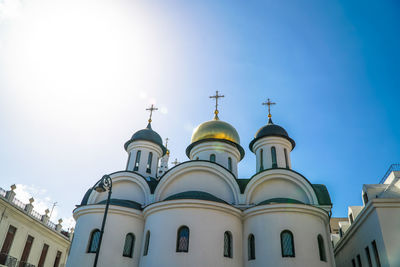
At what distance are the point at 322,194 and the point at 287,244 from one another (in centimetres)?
466

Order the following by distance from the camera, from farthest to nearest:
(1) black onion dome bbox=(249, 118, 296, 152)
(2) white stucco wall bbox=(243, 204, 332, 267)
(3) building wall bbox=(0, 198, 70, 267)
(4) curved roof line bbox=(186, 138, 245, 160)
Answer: (4) curved roof line bbox=(186, 138, 245, 160) < (1) black onion dome bbox=(249, 118, 296, 152) < (3) building wall bbox=(0, 198, 70, 267) < (2) white stucco wall bbox=(243, 204, 332, 267)

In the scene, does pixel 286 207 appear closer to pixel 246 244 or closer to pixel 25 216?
pixel 246 244

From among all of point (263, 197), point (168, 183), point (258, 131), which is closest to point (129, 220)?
point (168, 183)

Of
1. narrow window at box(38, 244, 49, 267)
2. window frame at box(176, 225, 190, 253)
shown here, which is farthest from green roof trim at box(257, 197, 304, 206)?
narrow window at box(38, 244, 49, 267)

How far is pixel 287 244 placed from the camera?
1156 cm

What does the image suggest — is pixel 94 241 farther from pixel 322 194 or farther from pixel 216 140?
pixel 322 194

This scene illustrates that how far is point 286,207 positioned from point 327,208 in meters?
3.44

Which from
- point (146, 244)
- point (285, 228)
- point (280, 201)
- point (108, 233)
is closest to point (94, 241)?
point (108, 233)

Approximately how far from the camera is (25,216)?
17188 millimetres

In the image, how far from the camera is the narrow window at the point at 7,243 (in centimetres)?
1550

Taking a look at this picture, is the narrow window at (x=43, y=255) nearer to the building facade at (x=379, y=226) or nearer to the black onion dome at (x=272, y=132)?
the black onion dome at (x=272, y=132)

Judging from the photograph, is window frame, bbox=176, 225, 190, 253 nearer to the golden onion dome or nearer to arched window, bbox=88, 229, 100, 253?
arched window, bbox=88, 229, 100, 253

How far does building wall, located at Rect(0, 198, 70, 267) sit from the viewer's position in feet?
51.6

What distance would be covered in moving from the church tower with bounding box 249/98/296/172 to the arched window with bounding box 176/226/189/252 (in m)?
6.80
